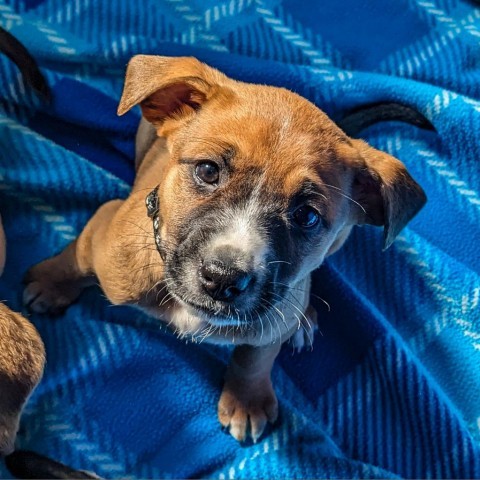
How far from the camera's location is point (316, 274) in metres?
3.44

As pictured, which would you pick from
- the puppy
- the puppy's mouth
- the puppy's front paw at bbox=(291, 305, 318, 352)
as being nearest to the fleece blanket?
the puppy's front paw at bbox=(291, 305, 318, 352)

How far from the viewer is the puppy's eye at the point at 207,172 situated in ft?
7.30

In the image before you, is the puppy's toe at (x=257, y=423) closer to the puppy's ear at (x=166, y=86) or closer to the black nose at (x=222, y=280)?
the black nose at (x=222, y=280)

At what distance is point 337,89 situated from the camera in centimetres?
367

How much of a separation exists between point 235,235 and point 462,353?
1.84 metres

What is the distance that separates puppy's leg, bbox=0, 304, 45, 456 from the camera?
6.17 ft

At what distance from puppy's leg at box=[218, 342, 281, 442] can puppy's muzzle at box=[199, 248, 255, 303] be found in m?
0.94

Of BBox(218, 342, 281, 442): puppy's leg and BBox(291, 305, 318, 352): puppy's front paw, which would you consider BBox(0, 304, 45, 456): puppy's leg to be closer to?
BBox(218, 342, 281, 442): puppy's leg

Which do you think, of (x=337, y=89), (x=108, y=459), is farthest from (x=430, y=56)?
(x=108, y=459)

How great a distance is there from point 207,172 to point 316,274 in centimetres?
135

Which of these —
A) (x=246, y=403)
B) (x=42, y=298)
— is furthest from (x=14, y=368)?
(x=246, y=403)

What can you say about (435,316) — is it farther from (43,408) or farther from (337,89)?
(43,408)

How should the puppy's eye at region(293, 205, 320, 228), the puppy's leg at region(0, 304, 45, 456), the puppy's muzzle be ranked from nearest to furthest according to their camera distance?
the puppy's leg at region(0, 304, 45, 456) < the puppy's muzzle < the puppy's eye at region(293, 205, 320, 228)

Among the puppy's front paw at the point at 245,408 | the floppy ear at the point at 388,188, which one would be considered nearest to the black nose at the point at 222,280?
the floppy ear at the point at 388,188
